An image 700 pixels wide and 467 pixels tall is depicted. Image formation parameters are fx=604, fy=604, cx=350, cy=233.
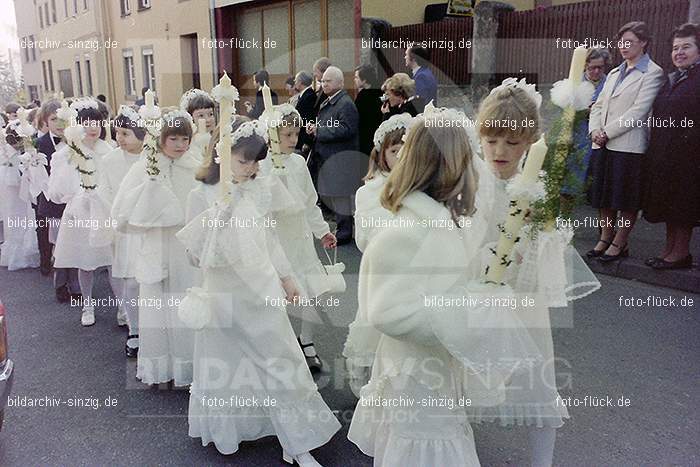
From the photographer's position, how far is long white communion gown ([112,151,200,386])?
394 cm

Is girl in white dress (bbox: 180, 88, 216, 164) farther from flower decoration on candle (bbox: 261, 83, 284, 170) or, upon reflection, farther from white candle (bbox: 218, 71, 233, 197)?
white candle (bbox: 218, 71, 233, 197)

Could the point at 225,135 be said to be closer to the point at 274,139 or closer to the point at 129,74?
the point at 274,139

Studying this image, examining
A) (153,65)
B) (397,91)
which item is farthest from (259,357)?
(153,65)

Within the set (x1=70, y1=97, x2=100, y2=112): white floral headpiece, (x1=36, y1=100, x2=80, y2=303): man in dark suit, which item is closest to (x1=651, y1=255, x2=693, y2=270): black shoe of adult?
(x1=70, y1=97, x2=100, y2=112): white floral headpiece

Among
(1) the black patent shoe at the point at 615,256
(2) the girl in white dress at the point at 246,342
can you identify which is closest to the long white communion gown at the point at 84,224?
(2) the girl in white dress at the point at 246,342

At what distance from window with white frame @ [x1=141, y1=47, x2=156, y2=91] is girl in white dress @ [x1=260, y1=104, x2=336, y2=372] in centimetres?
1628

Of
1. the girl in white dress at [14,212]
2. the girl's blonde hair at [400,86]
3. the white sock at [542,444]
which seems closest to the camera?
the white sock at [542,444]

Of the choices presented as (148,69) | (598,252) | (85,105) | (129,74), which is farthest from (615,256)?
(129,74)

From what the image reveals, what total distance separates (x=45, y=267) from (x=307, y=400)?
512 cm

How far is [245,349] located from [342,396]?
1.03 metres

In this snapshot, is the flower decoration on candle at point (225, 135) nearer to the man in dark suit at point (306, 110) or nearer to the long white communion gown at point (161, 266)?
the long white communion gown at point (161, 266)

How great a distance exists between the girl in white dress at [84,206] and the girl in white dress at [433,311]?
350cm

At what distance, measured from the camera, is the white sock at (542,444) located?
104 inches

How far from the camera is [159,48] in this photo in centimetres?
1866
